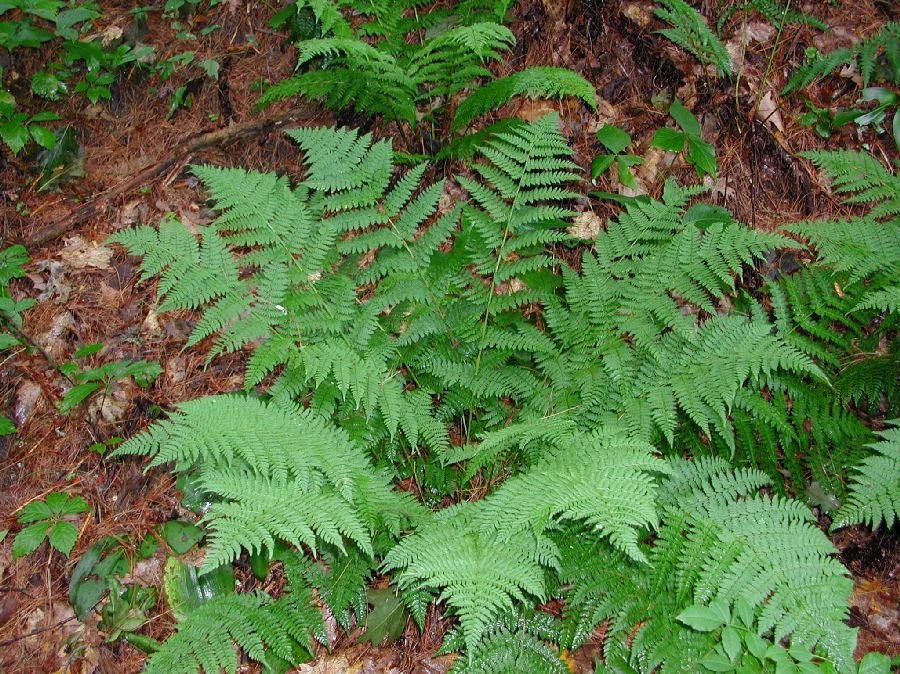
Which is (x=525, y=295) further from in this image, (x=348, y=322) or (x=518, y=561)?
(x=518, y=561)

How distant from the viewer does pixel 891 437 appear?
2.71 metres

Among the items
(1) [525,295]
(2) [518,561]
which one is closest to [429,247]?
(1) [525,295]

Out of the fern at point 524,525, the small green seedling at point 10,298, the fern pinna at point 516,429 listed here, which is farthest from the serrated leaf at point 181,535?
the small green seedling at point 10,298

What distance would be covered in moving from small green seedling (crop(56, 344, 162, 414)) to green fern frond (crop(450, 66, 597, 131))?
2439 mm

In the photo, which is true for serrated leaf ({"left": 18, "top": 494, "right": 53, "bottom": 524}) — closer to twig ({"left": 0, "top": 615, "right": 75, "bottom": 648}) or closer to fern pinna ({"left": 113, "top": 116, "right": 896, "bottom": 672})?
twig ({"left": 0, "top": 615, "right": 75, "bottom": 648})

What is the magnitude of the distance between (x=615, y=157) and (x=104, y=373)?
337 centimetres

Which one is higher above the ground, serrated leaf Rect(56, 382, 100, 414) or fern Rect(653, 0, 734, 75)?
fern Rect(653, 0, 734, 75)

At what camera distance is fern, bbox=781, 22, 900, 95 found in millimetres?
3947

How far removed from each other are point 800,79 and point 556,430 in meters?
3.17

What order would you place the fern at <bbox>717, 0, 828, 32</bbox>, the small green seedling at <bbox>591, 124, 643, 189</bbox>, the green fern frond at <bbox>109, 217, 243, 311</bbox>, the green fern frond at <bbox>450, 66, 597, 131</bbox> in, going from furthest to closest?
the fern at <bbox>717, 0, 828, 32</bbox>
the small green seedling at <bbox>591, 124, 643, 189</bbox>
the green fern frond at <bbox>450, 66, 597, 131</bbox>
the green fern frond at <bbox>109, 217, 243, 311</bbox>

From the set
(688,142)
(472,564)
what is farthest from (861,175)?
(472,564)

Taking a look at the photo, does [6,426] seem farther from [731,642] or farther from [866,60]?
[866,60]

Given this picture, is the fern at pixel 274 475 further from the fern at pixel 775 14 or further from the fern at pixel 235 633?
the fern at pixel 775 14

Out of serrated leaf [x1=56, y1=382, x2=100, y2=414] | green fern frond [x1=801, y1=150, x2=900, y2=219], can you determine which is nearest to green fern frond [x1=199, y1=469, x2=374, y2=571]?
serrated leaf [x1=56, y1=382, x2=100, y2=414]
